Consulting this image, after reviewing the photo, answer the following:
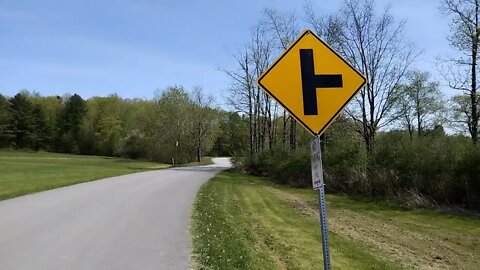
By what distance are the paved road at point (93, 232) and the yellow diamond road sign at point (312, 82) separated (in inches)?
158

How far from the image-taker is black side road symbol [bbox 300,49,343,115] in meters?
4.89

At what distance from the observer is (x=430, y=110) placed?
48.1 m

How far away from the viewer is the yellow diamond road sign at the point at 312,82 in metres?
4.88

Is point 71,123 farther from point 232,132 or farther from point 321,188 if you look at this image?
point 321,188

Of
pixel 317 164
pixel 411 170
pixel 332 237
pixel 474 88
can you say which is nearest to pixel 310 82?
pixel 317 164

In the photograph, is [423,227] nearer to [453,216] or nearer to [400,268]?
[453,216]

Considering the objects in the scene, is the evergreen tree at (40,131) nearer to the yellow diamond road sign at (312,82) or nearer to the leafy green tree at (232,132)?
the leafy green tree at (232,132)

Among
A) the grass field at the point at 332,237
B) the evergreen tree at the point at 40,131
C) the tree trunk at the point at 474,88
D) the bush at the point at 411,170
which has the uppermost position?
the evergreen tree at the point at 40,131

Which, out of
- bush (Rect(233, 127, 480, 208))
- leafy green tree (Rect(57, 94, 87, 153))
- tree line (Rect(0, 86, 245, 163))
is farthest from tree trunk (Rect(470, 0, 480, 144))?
leafy green tree (Rect(57, 94, 87, 153))

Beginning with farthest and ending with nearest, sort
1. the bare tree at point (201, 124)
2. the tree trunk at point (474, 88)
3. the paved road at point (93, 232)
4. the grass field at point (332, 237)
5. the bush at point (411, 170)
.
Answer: the bare tree at point (201, 124), the tree trunk at point (474, 88), the bush at point (411, 170), the grass field at point (332, 237), the paved road at point (93, 232)

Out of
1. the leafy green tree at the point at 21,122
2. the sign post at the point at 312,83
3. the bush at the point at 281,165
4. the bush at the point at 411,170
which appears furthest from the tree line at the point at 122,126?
the sign post at the point at 312,83

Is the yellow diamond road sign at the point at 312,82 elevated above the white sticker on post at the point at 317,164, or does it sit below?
above

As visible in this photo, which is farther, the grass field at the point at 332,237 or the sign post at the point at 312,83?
A: the grass field at the point at 332,237

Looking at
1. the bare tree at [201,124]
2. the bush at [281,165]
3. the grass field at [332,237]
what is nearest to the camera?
the grass field at [332,237]
